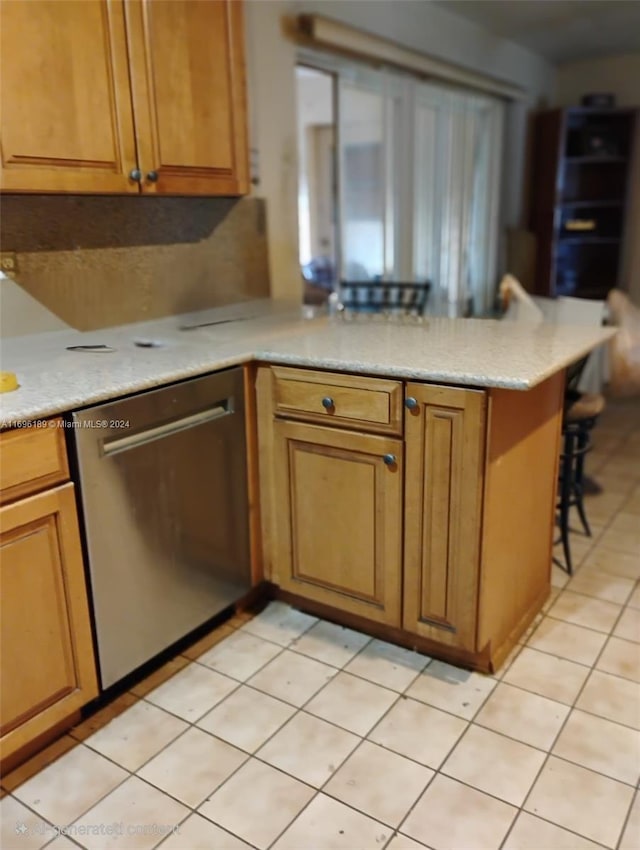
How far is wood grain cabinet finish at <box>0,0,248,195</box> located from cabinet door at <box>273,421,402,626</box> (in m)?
0.87

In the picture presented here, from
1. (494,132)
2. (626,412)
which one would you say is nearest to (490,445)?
(626,412)

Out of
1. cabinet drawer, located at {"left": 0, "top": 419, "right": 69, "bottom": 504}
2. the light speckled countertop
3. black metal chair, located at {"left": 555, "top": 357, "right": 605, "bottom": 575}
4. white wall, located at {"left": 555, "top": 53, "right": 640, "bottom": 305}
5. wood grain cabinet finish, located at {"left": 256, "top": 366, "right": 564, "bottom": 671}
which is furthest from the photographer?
white wall, located at {"left": 555, "top": 53, "right": 640, "bottom": 305}

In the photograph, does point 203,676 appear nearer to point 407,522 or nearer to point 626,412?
point 407,522

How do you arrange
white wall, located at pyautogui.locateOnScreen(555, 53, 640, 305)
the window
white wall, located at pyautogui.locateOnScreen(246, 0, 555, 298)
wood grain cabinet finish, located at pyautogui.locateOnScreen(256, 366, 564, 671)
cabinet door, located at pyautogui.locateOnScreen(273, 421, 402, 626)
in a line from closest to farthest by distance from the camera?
wood grain cabinet finish, located at pyautogui.locateOnScreen(256, 366, 564, 671) → cabinet door, located at pyautogui.locateOnScreen(273, 421, 402, 626) → white wall, located at pyautogui.locateOnScreen(246, 0, 555, 298) → the window → white wall, located at pyautogui.locateOnScreen(555, 53, 640, 305)

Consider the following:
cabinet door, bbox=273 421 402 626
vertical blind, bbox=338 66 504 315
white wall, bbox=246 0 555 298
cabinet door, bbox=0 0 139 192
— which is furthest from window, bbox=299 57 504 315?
cabinet door, bbox=273 421 402 626

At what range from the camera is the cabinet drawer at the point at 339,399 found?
1.86m

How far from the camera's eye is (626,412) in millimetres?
4512

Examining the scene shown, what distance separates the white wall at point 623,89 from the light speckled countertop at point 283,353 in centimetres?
360

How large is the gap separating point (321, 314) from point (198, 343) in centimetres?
75

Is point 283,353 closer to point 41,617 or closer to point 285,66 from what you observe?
point 41,617

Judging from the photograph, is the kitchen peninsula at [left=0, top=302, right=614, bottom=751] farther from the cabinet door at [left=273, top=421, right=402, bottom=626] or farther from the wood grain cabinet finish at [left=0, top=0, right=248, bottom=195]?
the wood grain cabinet finish at [left=0, top=0, right=248, bottom=195]

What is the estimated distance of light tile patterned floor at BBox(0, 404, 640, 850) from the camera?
1.52 meters

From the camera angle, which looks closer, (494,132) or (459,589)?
(459,589)

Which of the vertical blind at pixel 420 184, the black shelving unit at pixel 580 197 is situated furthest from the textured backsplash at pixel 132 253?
the black shelving unit at pixel 580 197
